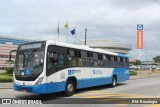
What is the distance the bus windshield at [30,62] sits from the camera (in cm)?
1454

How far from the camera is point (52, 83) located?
1501 cm

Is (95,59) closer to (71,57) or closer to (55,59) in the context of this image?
(71,57)

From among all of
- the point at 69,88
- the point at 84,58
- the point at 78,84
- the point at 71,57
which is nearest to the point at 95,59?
the point at 84,58

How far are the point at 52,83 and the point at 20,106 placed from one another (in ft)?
9.37

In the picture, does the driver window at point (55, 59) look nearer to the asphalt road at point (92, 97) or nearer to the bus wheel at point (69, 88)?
the bus wheel at point (69, 88)

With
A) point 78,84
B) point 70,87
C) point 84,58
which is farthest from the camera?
point 84,58

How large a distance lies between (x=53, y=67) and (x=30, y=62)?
120cm

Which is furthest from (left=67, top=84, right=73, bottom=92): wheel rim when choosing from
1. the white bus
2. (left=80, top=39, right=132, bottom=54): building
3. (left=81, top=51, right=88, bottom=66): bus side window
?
(left=80, top=39, right=132, bottom=54): building

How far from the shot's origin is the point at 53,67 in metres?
15.2

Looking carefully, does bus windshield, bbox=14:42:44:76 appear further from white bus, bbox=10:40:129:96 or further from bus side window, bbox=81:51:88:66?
bus side window, bbox=81:51:88:66

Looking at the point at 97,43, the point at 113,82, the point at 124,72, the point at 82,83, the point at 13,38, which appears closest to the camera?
the point at 82,83

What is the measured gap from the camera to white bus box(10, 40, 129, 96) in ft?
47.6

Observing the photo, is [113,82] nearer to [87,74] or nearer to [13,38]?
[87,74]

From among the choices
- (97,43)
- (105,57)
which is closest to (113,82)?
(105,57)
